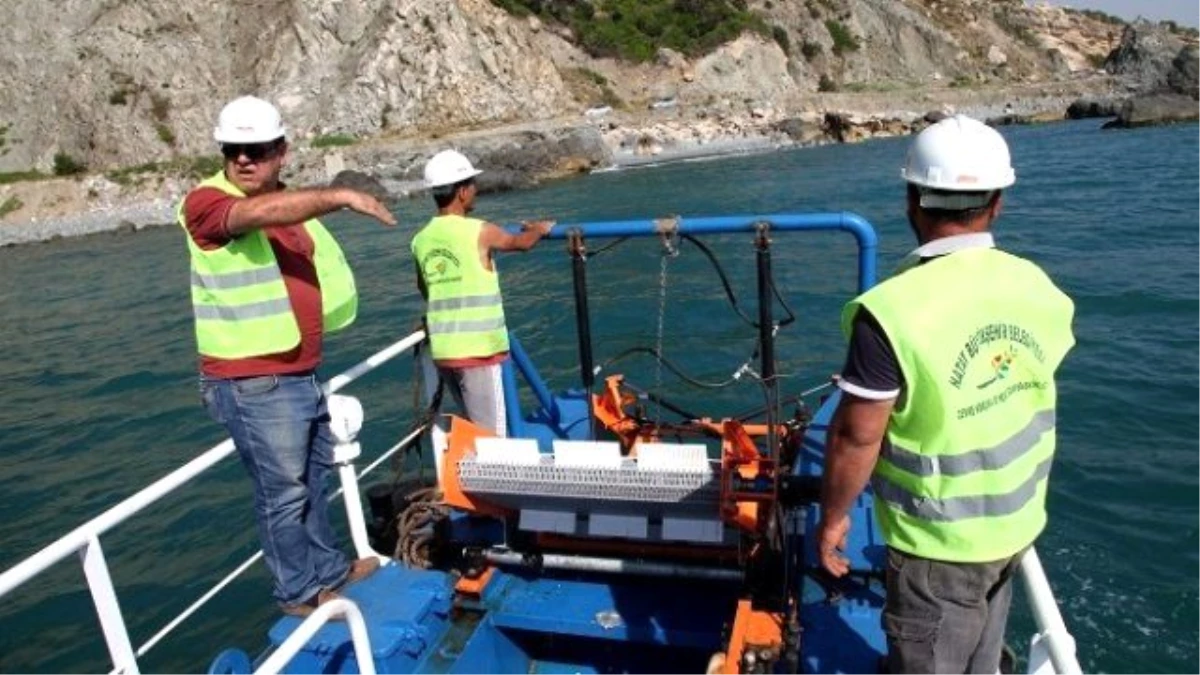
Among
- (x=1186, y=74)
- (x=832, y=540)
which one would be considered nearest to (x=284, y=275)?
(x=832, y=540)

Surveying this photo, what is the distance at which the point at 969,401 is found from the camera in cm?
213

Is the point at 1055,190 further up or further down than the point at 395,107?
further down

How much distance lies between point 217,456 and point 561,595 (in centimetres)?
160

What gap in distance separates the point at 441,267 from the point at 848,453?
3120mm

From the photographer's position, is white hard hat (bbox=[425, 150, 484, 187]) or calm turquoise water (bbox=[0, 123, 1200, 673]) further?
calm turquoise water (bbox=[0, 123, 1200, 673])

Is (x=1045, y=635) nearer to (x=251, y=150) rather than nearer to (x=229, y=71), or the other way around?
(x=251, y=150)

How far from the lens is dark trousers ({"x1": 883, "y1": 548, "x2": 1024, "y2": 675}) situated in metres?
2.29

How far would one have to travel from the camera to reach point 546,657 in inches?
160

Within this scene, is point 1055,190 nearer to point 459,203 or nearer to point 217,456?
point 459,203

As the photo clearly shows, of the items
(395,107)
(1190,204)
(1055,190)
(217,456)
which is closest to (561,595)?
(217,456)

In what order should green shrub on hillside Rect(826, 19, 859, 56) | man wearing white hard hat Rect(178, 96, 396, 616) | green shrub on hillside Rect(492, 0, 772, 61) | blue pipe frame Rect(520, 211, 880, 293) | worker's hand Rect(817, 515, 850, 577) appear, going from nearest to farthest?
worker's hand Rect(817, 515, 850, 577) → man wearing white hard hat Rect(178, 96, 396, 616) → blue pipe frame Rect(520, 211, 880, 293) → green shrub on hillside Rect(492, 0, 772, 61) → green shrub on hillside Rect(826, 19, 859, 56)

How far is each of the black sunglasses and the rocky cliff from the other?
44.3 m

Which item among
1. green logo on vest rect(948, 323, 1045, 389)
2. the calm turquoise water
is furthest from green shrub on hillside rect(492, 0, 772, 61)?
green logo on vest rect(948, 323, 1045, 389)

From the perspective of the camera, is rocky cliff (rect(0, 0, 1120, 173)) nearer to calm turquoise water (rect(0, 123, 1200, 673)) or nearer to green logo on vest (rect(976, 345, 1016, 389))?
calm turquoise water (rect(0, 123, 1200, 673))
